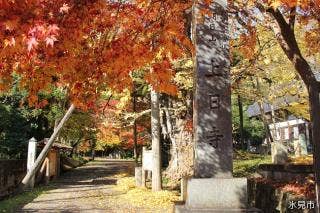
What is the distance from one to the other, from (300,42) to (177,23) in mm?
12565

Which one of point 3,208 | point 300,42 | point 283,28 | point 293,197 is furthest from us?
point 300,42

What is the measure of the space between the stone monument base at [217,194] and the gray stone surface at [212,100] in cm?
23

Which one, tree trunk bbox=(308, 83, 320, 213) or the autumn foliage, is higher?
the autumn foliage

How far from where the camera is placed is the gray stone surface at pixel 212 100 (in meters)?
7.85

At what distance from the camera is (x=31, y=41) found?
6.60 m

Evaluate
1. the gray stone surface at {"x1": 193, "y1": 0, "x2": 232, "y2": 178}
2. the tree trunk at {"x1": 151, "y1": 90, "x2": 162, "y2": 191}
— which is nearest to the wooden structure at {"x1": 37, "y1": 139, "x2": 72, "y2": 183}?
the tree trunk at {"x1": 151, "y1": 90, "x2": 162, "y2": 191}

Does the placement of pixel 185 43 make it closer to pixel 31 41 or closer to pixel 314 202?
pixel 314 202

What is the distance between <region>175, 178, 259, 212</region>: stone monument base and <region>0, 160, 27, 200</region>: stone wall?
1549 centimetres

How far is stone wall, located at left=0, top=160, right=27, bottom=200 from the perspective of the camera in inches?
828

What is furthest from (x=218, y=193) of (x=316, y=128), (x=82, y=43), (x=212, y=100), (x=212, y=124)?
(x=82, y=43)

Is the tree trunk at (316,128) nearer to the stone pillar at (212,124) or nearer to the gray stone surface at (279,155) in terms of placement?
the stone pillar at (212,124)

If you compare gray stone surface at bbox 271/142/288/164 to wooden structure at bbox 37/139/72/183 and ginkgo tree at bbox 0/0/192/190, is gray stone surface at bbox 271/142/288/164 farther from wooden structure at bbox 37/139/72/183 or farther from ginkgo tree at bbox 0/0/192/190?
wooden structure at bbox 37/139/72/183

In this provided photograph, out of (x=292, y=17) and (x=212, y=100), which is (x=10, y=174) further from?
(x=212, y=100)

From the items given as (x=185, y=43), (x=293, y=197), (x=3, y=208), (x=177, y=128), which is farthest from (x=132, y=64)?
(x=177, y=128)
